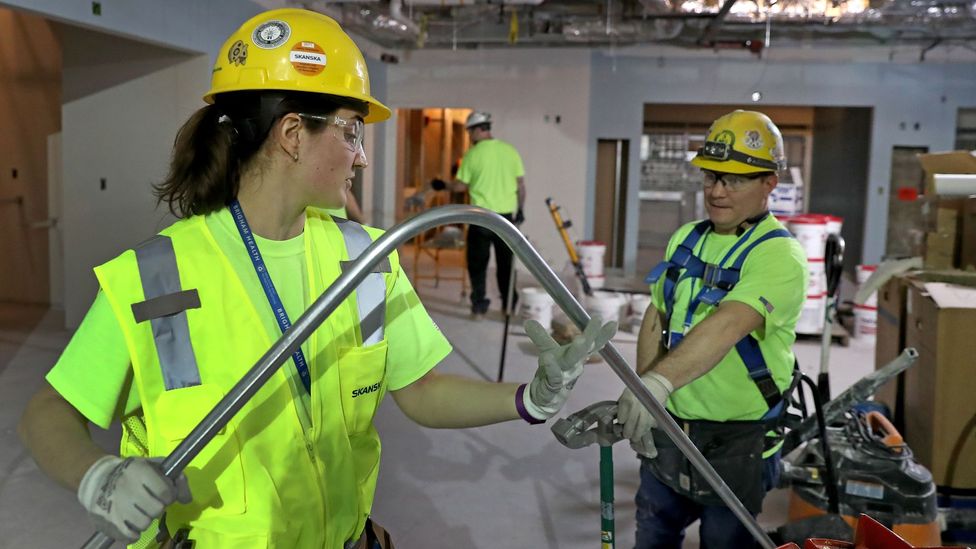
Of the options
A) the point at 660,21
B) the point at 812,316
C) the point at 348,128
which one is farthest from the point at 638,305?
the point at 348,128

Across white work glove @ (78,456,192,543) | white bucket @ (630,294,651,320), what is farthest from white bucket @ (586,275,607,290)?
white work glove @ (78,456,192,543)

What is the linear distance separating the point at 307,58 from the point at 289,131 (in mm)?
118

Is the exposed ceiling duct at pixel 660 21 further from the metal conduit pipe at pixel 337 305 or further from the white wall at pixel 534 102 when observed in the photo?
the metal conduit pipe at pixel 337 305

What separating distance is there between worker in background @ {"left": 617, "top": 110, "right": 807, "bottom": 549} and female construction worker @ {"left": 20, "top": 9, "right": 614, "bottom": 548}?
2.20 feet

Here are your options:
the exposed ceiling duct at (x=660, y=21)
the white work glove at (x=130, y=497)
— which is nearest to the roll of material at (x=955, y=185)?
the white work glove at (x=130, y=497)

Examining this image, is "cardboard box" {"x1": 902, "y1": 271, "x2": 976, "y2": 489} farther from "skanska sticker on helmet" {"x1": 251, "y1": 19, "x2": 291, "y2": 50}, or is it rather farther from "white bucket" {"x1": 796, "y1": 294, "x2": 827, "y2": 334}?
"white bucket" {"x1": 796, "y1": 294, "x2": 827, "y2": 334}

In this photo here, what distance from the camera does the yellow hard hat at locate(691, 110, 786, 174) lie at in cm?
206

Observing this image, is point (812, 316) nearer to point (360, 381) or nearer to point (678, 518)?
point (678, 518)

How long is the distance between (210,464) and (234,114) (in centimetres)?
56

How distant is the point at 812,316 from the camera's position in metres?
6.29

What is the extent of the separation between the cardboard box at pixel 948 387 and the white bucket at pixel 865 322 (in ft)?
12.1

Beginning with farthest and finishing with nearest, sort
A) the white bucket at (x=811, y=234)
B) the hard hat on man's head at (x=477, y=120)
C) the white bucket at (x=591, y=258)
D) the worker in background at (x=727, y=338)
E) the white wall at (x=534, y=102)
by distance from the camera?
the white wall at (x=534, y=102) < the white bucket at (x=591, y=258) < the hard hat on man's head at (x=477, y=120) < the white bucket at (x=811, y=234) < the worker in background at (x=727, y=338)

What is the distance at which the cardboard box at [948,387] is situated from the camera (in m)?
2.92

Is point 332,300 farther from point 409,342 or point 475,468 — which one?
point 475,468
